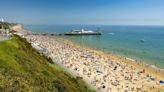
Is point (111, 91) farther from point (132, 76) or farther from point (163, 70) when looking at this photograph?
point (163, 70)

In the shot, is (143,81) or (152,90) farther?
(143,81)

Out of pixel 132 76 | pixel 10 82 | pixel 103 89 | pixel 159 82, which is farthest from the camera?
pixel 132 76

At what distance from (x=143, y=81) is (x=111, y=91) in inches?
342

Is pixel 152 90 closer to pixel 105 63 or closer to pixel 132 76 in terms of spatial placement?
pixel 132 76

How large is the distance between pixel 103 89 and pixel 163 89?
358 inches

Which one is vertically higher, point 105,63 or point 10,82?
point 10,82

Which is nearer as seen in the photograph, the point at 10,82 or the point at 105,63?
the point at 10,82

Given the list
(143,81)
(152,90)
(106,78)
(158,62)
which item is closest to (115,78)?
(106,78)

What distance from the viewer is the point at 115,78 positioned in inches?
1623

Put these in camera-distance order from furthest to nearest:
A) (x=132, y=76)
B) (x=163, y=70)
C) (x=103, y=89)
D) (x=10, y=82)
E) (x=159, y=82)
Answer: (x=163, y=70)
(x=132, y=76)
(x=159, y=82)
(x=103, y=89)
(x=10, y=82)

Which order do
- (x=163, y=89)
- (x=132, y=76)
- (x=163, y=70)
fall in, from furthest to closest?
(x=163, y=70), (x=132, y=76), (x=163, y=89)

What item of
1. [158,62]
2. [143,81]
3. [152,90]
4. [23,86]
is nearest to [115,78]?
[143,81]

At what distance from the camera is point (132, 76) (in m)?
43.5

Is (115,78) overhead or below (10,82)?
below
